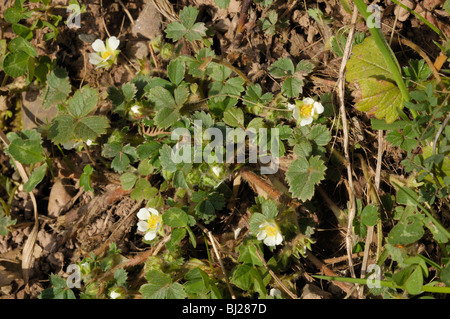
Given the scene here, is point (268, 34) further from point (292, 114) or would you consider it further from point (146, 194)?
point (146, 194)

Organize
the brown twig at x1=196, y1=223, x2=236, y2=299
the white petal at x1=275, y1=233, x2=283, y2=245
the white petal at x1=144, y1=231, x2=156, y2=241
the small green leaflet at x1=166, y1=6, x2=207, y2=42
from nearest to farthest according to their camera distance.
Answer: the white petal at x1=275, y1=233, x2=283, y2=245
the brown twig at x1=196, y1=223, x2=236, y2=299
the white petal at x1=144, y1=231, x2=156, y2=241
the small green leaflet at x1=166, y1=6, x2=207, y2=42

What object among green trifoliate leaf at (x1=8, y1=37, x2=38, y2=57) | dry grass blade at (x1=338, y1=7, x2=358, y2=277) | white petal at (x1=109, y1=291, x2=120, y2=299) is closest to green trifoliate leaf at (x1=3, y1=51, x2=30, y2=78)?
green trifoliate leaf at (x1=8, y1=37, x2=38, y2=57)

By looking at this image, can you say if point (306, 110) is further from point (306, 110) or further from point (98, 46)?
point (98, 46)

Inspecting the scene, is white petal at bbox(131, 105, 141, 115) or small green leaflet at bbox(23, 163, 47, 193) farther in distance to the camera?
small green leaflet at bbox(23, 163, 47, 193)

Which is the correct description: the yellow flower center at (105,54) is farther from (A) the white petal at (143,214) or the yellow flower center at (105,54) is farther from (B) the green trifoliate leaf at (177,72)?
(A) the white petal at (143,214)

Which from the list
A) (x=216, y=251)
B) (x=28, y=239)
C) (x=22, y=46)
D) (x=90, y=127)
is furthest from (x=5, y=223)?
(x=216, y=251)

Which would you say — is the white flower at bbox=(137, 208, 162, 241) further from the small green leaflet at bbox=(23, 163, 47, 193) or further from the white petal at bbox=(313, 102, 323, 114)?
the white petal at bbox=(313, 102, 323, 114)

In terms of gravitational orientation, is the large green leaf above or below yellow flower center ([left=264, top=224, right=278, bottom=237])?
above
